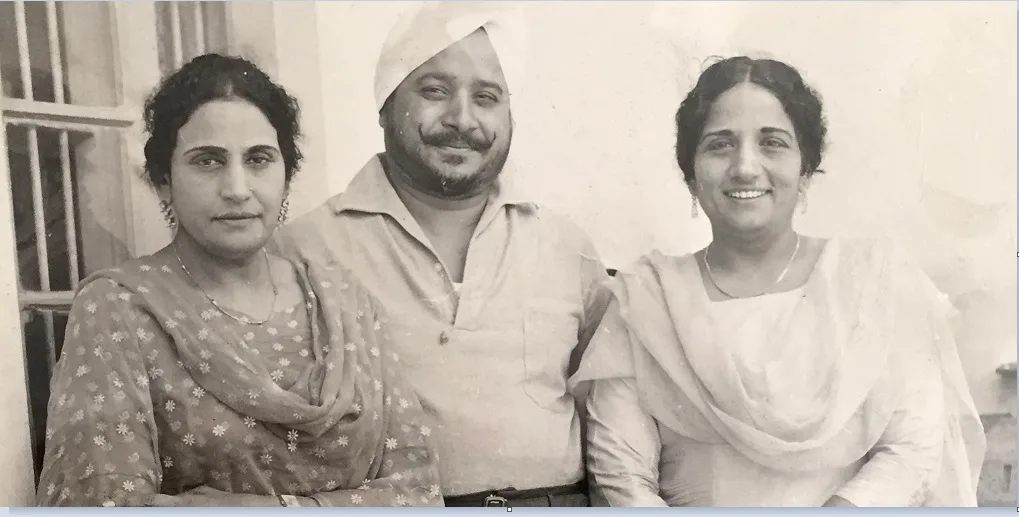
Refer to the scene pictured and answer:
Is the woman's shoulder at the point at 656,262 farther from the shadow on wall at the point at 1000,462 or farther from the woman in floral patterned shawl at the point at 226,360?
the shadow on wall at the point at 1000,462

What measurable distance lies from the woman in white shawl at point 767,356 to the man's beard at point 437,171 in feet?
0.96

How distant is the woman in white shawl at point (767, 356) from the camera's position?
131cm

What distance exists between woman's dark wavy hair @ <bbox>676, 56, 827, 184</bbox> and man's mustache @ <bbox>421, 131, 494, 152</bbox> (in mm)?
341

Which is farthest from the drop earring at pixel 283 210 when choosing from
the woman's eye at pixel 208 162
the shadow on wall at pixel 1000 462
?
the shadow on wall at pixel 1000 462

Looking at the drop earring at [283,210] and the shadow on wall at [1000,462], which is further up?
the drop earring at [283,210]

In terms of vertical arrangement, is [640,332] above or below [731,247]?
below

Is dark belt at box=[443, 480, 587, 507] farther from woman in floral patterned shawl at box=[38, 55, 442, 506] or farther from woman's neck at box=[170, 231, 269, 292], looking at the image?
woman's neck at box=[170, 231, 269, 292]

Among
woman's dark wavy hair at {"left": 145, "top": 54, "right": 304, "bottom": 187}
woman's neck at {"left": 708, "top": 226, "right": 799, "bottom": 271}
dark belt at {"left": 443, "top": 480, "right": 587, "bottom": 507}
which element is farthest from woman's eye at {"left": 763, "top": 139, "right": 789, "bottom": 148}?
woman's dark wavy hair at {"left": 145, "top": 54, "right": 304, "bottom": 187}

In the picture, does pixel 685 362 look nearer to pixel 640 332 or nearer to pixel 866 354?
pixel 640 332

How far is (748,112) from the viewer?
1327mm

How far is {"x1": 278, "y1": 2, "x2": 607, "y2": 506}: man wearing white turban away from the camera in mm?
1321

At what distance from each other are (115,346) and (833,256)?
1.19 meters

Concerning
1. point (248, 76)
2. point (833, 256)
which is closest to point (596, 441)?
point (833, 256)

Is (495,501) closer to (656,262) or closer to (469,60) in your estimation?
(656,262)
